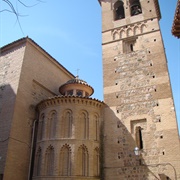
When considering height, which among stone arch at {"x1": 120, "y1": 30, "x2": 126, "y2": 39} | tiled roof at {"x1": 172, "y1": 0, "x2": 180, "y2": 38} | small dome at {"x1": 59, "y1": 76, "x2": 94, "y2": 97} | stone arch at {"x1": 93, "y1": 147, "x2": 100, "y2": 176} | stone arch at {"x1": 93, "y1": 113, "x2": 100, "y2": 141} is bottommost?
stone arch at {"x1": 93, "y1": 147, "x2": 100, "y2": 176}

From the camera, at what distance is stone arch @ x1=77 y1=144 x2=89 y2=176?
492 inches

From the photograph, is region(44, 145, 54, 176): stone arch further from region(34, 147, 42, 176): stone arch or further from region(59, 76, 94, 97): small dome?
region(59, 76, 94, 97): small dome

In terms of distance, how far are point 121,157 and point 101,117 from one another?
2.82 metres

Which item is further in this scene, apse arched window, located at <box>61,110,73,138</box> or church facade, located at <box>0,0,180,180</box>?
apse arched window, located at <box>61,110,73,138</box>

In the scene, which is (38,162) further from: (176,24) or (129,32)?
(129,32)

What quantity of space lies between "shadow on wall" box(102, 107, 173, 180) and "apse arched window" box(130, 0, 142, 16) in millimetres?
8672

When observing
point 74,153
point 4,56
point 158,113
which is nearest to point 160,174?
point 158,113

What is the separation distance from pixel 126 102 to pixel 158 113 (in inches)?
85.6

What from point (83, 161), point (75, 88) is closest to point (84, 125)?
point (83, 161)

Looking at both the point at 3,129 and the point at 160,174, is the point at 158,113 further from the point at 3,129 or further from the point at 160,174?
the point at 3,129

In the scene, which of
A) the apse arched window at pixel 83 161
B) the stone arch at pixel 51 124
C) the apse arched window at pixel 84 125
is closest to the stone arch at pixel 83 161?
the apse arched window at pixel 83 161

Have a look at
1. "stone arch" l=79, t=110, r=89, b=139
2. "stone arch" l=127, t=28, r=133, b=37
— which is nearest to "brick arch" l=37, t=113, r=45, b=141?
"stone arch" l=79, t=110, r=89, b=139

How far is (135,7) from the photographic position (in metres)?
18.6

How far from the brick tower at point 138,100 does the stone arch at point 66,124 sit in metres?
2.24
